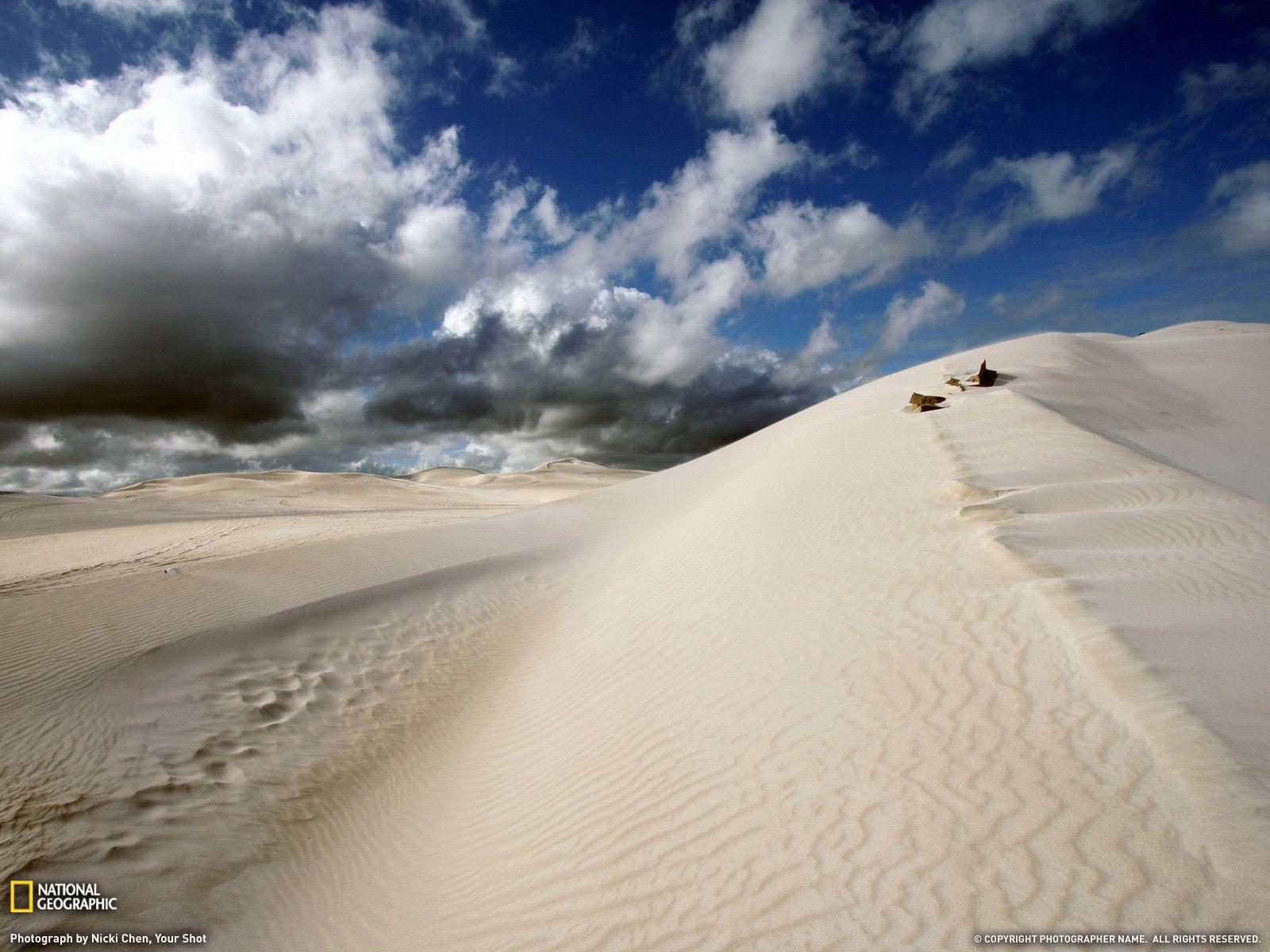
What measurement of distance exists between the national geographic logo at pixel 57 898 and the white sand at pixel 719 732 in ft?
0.30

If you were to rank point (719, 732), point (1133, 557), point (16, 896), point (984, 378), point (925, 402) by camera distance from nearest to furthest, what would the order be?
point (16, 896) → point (719, 732) → point (1133, 557) → point (925, 402) → point (984, 378)

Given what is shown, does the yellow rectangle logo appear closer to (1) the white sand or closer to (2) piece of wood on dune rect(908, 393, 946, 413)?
(1) the white sand

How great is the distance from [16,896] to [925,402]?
57.9 ft

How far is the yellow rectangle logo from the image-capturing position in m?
3.49

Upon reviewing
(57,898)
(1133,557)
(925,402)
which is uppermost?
(925,402)

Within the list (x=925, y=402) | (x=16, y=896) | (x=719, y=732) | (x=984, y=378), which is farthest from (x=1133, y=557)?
Answer: (x=984, y=378)

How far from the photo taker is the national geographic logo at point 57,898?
3529 millimetres

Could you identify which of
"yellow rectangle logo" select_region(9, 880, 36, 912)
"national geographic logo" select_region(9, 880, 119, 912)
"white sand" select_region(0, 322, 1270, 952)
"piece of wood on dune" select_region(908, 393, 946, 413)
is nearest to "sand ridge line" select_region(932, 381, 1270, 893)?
"white sand" select_region(0, 322, 1270, 952)

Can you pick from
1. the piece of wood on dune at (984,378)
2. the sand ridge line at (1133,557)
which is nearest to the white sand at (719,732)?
the sand ridge line at (1133,557)

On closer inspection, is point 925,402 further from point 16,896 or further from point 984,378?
point 16,896

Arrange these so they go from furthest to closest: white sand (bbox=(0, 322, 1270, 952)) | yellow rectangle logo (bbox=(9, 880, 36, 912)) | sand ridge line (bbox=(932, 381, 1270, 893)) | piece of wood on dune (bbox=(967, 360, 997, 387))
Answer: piece of wood on dune (bbox=(967, 360, 997, 387)) < yellow rectangle logo (bbox=(9, 880, 36, 912)) < white sand (bbox=(0, 322, 1270, 952)) < sand ridge line (bbox=(932, 381, 1270, 893))

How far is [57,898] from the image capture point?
3.62 m

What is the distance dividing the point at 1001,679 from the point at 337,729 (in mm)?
6712

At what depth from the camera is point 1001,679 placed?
12.9 ft
